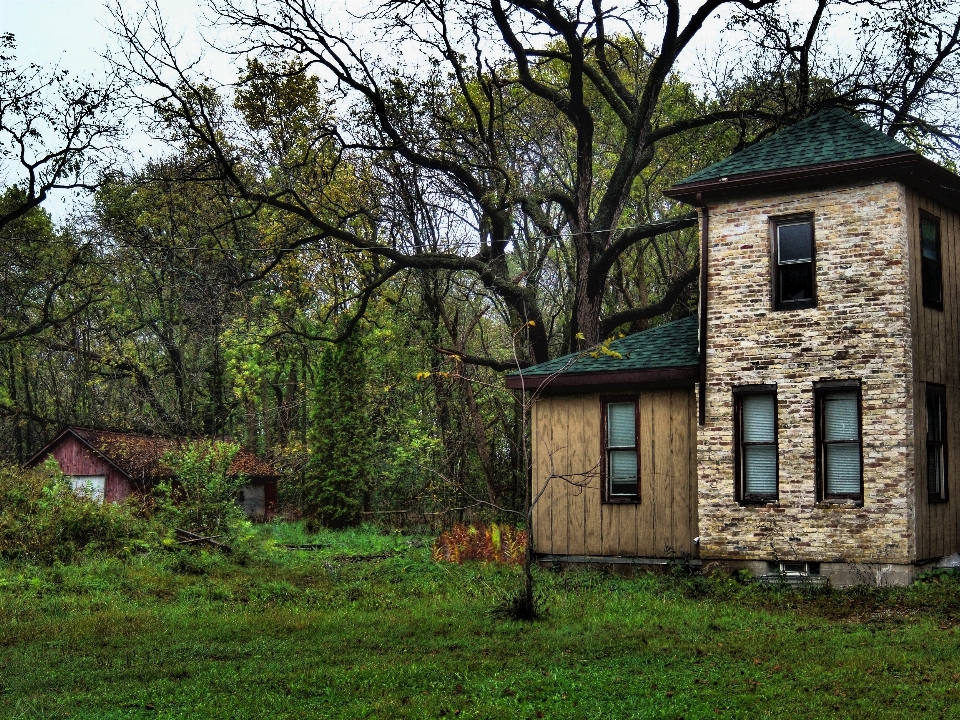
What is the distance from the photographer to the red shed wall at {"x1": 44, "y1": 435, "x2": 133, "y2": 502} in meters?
36.4

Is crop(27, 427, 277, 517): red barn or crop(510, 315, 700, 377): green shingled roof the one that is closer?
crop(510, 315, 700, 377): green shingled roof

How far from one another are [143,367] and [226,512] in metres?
19.4

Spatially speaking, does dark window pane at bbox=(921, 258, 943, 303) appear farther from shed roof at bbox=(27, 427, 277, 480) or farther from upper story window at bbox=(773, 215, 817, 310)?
shed roof at bbox=(27, 427, 277, 480)

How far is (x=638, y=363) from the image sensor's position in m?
19.3

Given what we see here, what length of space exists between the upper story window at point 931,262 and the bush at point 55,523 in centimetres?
1472

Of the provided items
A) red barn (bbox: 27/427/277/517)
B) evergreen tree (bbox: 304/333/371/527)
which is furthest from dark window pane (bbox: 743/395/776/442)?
red barn (bbox: 27/427/277/517)

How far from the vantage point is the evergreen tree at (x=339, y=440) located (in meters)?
34.3

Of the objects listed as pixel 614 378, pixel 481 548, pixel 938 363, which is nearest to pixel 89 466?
pixel 481 548

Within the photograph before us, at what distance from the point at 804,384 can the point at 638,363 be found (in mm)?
3049

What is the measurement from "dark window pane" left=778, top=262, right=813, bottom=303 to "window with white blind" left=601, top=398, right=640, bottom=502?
3.31 metres

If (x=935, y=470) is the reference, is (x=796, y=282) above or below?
above

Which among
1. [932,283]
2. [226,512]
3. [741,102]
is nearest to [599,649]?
[932,283]

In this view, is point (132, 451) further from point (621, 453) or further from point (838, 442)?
point (838, 442)

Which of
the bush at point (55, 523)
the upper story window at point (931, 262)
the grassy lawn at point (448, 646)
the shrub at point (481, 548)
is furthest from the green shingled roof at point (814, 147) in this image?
the bush at point (55, 523)
